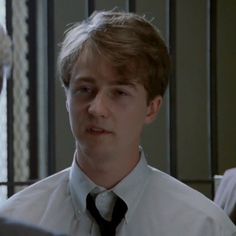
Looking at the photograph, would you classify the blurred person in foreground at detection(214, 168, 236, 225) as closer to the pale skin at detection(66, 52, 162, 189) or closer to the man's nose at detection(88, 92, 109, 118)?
the pale skin at detection(66, 52, 162, 189)

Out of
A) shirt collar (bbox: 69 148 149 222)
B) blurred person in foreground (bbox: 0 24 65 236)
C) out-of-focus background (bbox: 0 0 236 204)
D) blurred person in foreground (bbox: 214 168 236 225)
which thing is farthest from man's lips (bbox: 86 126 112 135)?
out-of-focus background (bbox: 0 0 236 204)

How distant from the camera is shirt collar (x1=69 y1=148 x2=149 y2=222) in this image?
1.19m

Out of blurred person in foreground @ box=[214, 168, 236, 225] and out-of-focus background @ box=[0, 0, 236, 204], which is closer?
blurred person in foreground @ box=[214, 168, 236, 225]

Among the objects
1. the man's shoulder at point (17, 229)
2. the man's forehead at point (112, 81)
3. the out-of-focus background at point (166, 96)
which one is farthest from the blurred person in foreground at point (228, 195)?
the man's shoulder at point (17, 229)

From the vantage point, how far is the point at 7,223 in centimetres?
82

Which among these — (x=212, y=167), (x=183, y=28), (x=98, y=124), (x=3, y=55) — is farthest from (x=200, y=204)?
(x=183, y=28)

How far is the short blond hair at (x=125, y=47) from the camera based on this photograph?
1.16 meters

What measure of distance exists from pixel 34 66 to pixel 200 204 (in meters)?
1.76

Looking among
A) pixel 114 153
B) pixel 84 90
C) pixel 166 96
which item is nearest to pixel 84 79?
pixel 84 90

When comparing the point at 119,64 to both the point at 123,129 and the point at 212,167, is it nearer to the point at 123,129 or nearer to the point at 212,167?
the point at 123,129

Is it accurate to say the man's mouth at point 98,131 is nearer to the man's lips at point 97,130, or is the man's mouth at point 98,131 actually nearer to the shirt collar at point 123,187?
the man's lips at point 97,130

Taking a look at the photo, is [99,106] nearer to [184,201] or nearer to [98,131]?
[98,131]

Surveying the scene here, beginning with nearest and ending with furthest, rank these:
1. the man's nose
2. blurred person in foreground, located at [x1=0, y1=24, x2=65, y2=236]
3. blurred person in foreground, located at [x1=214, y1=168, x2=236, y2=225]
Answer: blurred person in foreground, located at [x1=0, y1=24, x2=65, y2=236]
the man's nose
blurred person in foreground, located at [x1=214, y1=168, x2=236, y2=225]

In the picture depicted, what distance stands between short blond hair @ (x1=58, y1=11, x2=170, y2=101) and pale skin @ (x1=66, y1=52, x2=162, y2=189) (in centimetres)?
2
